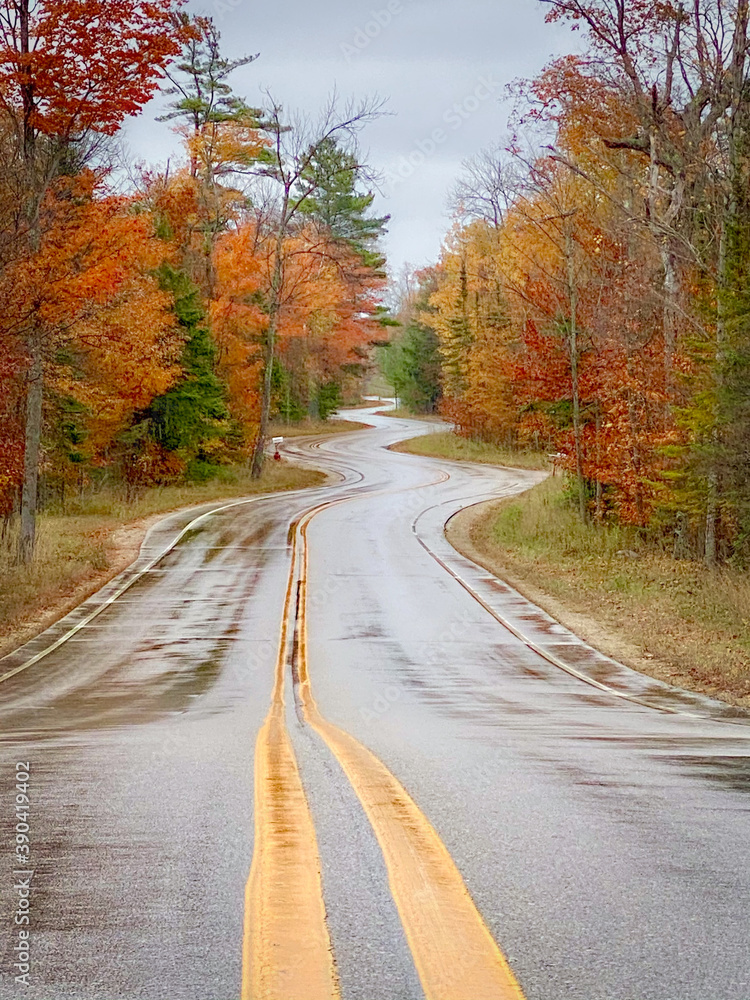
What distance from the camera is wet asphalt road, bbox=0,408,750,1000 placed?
2.53 meters

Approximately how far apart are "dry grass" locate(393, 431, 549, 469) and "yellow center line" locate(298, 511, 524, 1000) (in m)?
50.8

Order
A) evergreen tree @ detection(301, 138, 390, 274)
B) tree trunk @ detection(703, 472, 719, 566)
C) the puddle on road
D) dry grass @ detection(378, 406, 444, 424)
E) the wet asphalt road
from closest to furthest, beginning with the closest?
the wet asphalt road → the puddle on road → tree trunk @ detection(703, 472, 719, 566) → evergreen tree @ detection(301, 138, 390, 274) → dry grass @ detection(378, 406, 444, 424)

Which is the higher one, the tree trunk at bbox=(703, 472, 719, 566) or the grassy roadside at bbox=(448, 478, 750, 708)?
the tree trunk at bbox=(703, 472, 719, 566)

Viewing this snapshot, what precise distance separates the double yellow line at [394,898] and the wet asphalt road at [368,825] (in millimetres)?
46

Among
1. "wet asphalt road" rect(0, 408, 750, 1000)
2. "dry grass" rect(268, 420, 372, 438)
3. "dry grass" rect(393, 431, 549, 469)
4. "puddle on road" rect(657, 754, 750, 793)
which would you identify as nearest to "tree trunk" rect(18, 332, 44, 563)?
"wet asphalt road" rect(0, 408, 750, 1000)

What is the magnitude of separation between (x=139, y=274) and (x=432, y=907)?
3597 cm

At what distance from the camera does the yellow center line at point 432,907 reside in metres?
2.41

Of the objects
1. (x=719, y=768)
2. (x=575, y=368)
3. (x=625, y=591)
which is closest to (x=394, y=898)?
(x=719, y=768)

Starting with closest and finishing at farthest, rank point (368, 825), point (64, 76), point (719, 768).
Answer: point (368, 825)
point (719, 768)
point (64, 76)

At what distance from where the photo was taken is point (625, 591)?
66.8 feet

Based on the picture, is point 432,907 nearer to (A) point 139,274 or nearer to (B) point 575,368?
(B) point 575,368

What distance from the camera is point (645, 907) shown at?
290 centimetres

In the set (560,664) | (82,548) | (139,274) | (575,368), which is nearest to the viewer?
(560,664)

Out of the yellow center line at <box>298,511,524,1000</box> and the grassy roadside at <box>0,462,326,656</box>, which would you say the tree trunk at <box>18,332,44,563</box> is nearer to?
the grassy roadside at <box>0,462,326,656</box>
